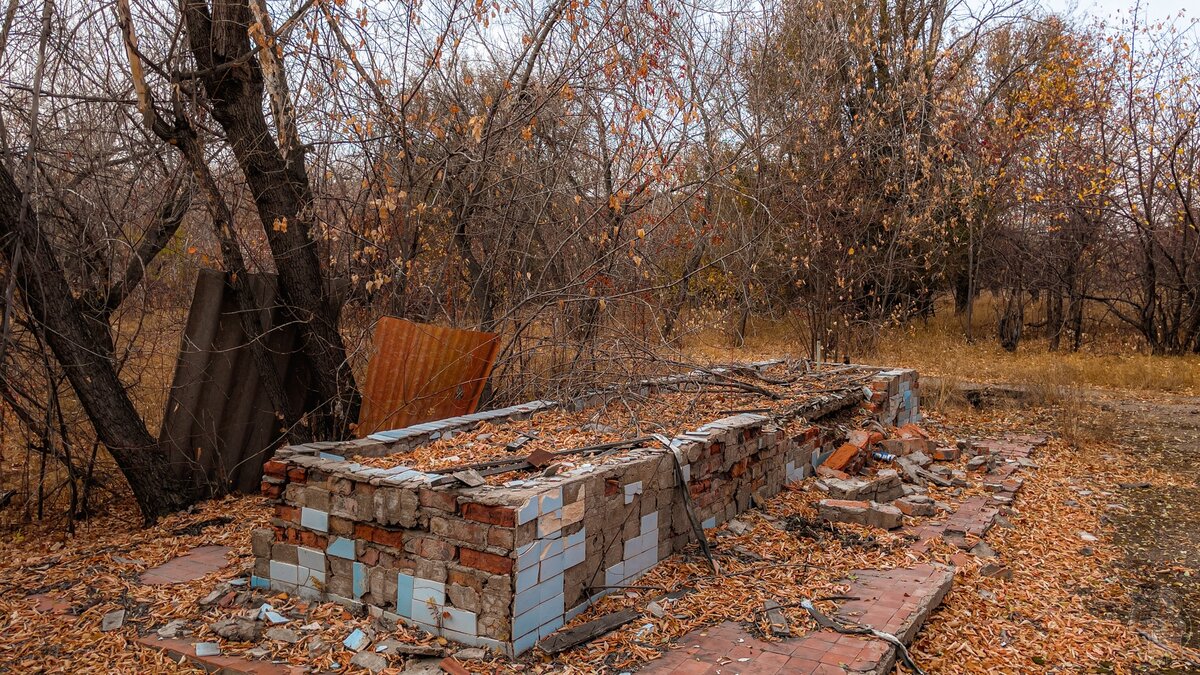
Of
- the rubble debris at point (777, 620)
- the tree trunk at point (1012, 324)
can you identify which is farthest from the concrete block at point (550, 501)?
the tree trunk at point (1012, 324)

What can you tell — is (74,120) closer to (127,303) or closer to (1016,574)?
(127,303)

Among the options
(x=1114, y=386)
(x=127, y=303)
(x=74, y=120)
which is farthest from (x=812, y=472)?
(x=1114, y=386)

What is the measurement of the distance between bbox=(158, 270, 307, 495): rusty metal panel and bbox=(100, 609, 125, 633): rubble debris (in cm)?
212

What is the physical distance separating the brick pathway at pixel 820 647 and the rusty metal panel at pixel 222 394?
3914 millimetres

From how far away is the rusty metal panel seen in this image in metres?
6.04

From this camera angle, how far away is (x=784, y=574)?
15.2 feet

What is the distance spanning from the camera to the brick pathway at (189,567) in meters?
4.62

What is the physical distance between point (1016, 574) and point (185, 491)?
584cm

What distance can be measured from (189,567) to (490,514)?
2387 millimetres

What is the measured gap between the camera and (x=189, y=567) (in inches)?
191

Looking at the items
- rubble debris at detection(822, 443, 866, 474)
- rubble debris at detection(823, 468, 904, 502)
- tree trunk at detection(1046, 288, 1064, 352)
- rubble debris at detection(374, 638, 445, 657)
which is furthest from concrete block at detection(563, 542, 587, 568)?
tree trunk at detection(1046, 288, 1064, 352)

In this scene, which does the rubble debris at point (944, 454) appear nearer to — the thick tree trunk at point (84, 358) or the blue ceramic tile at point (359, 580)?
the blue ceramic tile at point (359, 580)

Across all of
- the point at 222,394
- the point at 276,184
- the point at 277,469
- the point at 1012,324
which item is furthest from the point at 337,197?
the point at 1012,324

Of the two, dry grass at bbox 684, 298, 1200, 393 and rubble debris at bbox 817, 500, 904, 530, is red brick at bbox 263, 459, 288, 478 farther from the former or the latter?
dry grass at bbox 684, 298, 1200, 393
